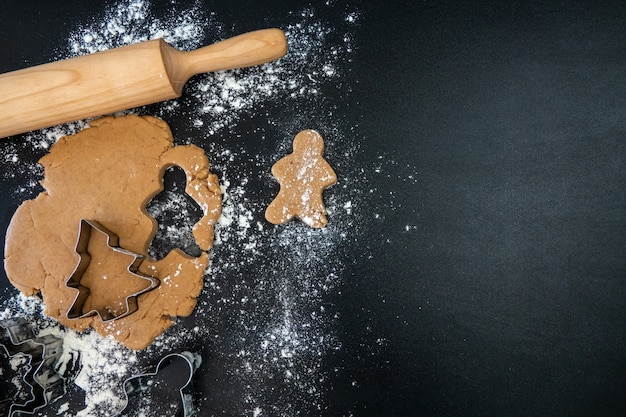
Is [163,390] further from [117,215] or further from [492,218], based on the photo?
[492,218]

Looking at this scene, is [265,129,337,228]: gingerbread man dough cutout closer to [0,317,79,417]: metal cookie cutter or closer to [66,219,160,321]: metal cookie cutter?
[66,219,160,321]: metal cookie cutter

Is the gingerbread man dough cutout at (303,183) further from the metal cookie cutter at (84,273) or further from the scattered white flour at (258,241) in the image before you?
the metal cookie cutter at (84,273)

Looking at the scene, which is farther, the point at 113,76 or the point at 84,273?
the point at 84,273

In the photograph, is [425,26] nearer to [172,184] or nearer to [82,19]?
[172,184]

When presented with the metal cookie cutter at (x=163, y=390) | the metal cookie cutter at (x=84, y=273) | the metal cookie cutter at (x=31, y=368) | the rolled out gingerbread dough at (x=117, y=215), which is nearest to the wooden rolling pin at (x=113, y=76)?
the rolled out gingerbread dough at (x=117, y=215)

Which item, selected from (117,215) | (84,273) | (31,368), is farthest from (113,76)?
(31,368)

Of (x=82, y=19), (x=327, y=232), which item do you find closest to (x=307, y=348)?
(x=327, y=232)
